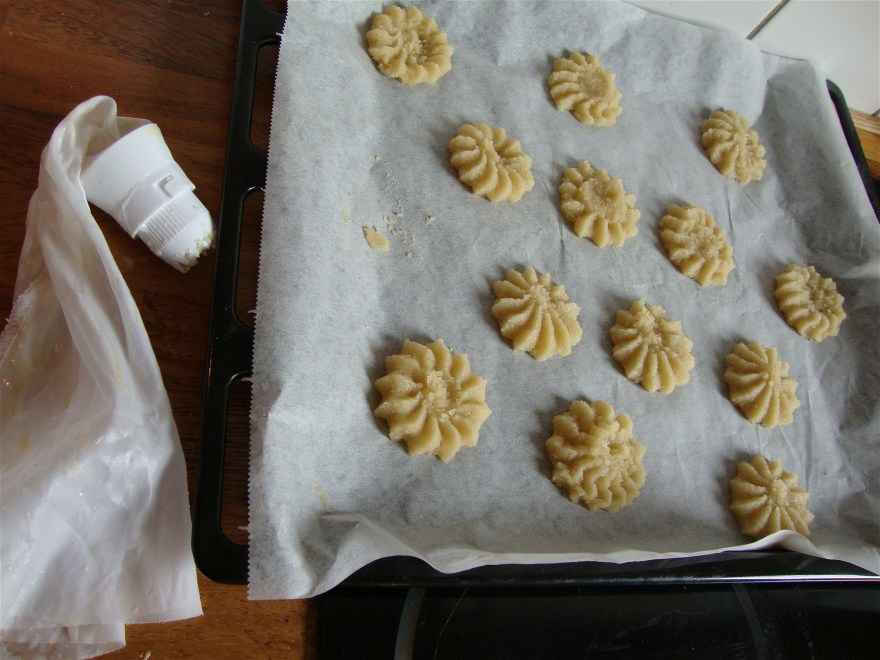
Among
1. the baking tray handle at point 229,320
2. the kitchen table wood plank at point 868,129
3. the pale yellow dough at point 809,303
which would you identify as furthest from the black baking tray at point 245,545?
the kitchen table wood plank at point 868,129

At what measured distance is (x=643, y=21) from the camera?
128cm

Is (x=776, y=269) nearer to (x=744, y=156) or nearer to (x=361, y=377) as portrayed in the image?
(x=744, y=156)

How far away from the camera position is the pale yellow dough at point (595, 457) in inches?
37.3

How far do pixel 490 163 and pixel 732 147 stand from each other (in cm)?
52

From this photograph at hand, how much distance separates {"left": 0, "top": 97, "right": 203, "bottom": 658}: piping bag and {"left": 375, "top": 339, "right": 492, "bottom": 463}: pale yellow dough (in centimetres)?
26

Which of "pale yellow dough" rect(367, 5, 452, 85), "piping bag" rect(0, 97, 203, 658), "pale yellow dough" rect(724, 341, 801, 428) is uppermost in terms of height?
"pale yellow dough" rect(367, 5, 452, 85)

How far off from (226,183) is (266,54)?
26cm

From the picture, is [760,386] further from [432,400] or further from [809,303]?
[432,400]

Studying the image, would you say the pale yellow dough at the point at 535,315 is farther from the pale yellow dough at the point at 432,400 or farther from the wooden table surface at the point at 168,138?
the wooden table surface at the point at 168,138

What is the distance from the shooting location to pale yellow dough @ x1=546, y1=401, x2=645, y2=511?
3.10 ft

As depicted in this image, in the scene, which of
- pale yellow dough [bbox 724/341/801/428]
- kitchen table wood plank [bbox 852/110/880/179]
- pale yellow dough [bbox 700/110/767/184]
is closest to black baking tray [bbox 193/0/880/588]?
pale yellow dough [bbox 724/341/801/428]

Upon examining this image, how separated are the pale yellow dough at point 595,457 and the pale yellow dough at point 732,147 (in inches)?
23.1

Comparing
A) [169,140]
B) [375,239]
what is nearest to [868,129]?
[375,239]

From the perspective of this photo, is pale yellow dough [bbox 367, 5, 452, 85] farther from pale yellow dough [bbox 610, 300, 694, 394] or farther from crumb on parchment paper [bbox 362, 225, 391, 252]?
pale yellow dough [bbox 610, 300, 694, 394]
